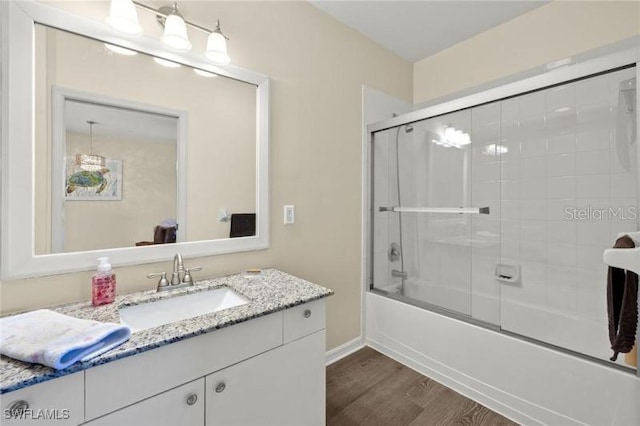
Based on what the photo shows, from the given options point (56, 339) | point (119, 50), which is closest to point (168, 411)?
point (56, 339)

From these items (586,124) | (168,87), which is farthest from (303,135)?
(586,124)

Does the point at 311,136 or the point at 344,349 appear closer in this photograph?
the point at 311,136

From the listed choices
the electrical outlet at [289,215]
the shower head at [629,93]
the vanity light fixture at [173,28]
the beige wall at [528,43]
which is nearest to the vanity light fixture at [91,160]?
the vanity light fixture at [173,28]

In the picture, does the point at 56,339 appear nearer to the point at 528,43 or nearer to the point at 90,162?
the point at 90,162

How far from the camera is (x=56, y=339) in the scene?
720 millimetres

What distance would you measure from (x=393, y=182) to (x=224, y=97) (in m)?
1.44

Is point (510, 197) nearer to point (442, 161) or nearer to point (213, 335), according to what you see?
point (442, 161)

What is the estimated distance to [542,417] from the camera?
4.64 ft

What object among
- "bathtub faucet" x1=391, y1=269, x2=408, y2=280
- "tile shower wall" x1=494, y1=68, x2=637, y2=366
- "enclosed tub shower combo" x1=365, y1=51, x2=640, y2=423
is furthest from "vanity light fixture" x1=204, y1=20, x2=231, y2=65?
"bathtub faucet" x1=391, y1=269, x2=408, y2=280

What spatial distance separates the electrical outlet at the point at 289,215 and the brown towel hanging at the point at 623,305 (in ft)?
5.13

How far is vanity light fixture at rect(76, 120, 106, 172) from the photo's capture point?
1121 millimetres

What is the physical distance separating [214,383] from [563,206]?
219 cm

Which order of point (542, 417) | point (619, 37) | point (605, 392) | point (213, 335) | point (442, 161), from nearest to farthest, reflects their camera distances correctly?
point (213, 335) → point (605, 392) → point (542, 417) → point (619, 37) → point (442, 161)
